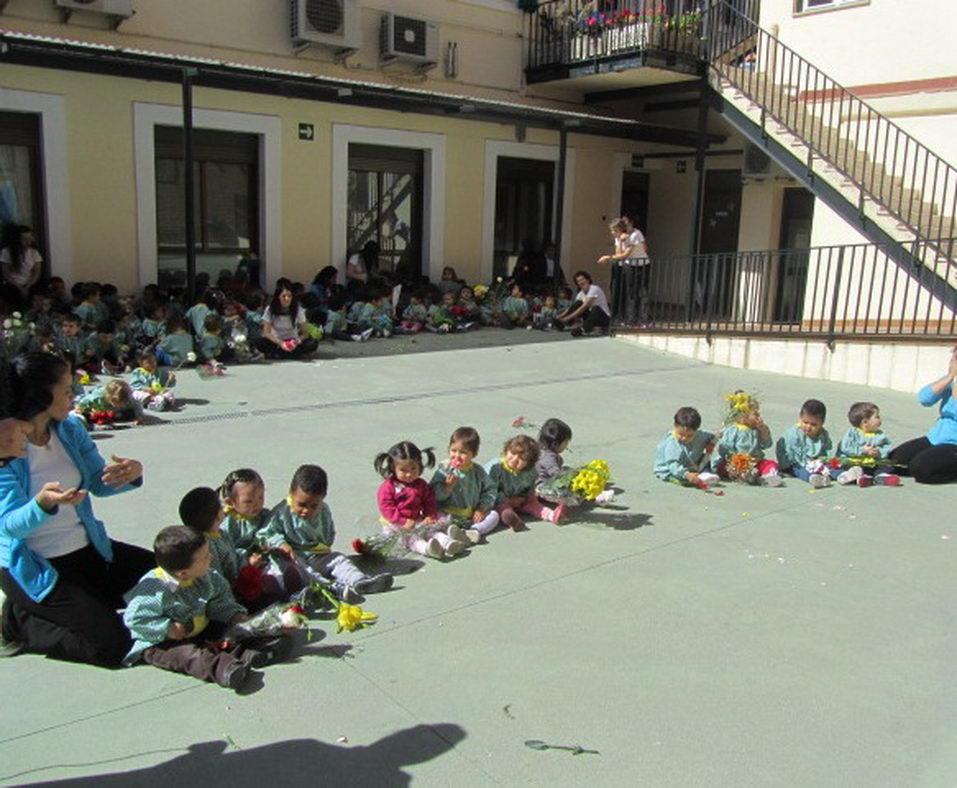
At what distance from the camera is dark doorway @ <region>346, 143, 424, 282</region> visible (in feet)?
45.8

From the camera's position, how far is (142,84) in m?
11.2

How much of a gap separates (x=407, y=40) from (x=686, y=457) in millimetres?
9828

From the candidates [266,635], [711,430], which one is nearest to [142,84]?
[711,430]

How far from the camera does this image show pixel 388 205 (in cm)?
1445

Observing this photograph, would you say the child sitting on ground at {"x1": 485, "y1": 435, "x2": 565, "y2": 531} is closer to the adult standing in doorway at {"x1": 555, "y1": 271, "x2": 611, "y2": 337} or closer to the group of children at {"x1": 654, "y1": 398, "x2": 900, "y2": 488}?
the group of children at {"x1": 654, "y1": 398, "x2": 900, "y2": 488}

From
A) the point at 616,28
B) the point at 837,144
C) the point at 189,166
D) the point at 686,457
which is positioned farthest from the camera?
the point at 616,28

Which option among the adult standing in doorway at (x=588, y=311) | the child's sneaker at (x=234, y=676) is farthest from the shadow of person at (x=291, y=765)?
the adult standing in doorway at (x=588, y=311)

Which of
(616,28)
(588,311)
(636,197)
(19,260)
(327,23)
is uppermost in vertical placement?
(616,28)

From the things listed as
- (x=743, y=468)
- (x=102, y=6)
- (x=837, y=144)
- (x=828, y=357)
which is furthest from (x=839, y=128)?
(x=102, y=6)

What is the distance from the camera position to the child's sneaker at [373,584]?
421 centimetres

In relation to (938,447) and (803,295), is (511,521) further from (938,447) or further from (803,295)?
(803,295)

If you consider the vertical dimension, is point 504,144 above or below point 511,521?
above

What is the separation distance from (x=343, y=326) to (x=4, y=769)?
925 cm

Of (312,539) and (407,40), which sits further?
(407,40)
